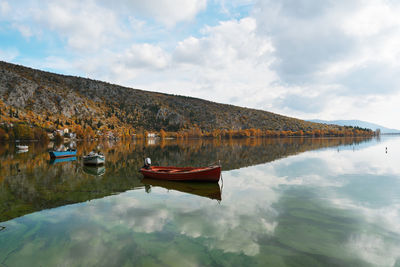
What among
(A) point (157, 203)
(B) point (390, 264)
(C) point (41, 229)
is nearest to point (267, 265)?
(B) point (390, 264)

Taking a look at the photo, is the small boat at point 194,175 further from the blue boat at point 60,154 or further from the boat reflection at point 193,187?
the blue boat at point 60,154

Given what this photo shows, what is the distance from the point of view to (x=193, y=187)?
2405 cm

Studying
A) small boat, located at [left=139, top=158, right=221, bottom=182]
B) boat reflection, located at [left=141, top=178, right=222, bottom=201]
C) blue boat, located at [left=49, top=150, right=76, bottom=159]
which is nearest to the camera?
boat reflection, located at [left=141, top=178, right=222, bottom=201]

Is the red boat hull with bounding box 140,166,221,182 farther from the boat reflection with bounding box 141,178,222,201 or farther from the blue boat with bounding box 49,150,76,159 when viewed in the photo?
the blue boat with bounding box 49,150,76,159

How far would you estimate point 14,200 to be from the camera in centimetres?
1898

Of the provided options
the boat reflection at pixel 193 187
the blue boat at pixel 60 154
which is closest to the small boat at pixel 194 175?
the boat reflection at pixel 193 187

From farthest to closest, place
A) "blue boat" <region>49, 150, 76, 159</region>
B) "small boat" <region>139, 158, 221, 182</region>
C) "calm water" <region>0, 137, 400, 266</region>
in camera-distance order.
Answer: "blue boat" <region>49, 150, 76, 159</region>, "small boat" <region>139, 158, 221, 182</region>, "calm water" <region>0, 137, 400, 266</region>

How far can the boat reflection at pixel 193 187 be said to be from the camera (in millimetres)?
21234

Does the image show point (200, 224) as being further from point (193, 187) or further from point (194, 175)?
point (194, 175)

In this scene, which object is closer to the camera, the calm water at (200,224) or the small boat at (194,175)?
the calm water at (200,224)

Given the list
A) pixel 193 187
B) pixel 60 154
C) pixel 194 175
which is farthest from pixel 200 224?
pixel 60 154

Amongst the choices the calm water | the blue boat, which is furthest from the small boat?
the blue boat

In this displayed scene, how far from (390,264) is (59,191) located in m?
25.2

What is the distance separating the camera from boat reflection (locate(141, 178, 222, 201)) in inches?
836
